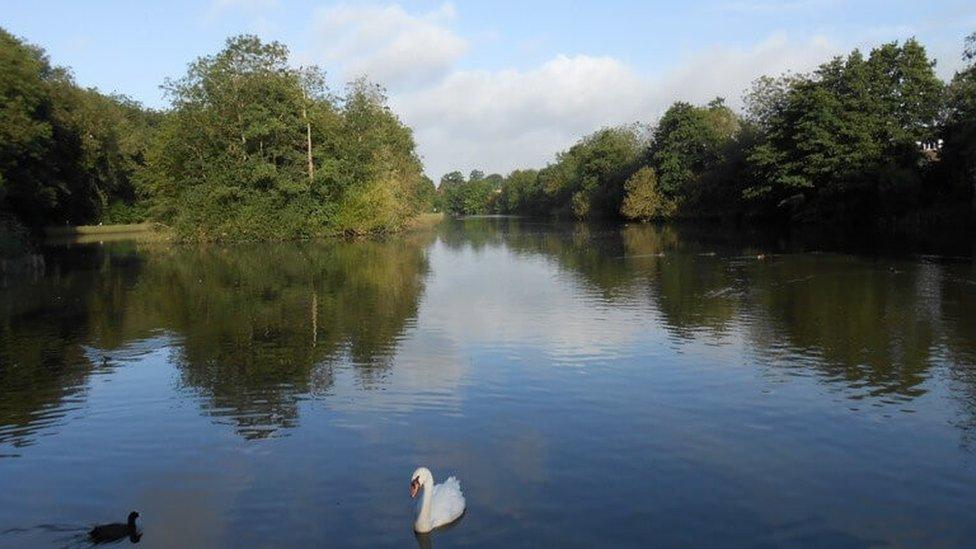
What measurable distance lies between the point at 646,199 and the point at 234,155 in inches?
1914

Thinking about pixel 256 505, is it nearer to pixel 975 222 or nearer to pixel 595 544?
pixel 595 544

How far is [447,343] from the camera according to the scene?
16297 millimetres

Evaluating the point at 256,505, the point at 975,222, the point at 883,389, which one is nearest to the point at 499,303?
the point at 883,389

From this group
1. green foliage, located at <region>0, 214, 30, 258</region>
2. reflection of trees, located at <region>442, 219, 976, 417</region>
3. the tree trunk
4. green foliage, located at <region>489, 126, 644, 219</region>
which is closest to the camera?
reflection of trees, located at <region>442, 219, 976, 417</region>

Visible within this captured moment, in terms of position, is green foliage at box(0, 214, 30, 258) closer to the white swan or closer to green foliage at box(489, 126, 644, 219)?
the white swan

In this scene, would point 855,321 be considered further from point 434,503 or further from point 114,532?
point 114,532

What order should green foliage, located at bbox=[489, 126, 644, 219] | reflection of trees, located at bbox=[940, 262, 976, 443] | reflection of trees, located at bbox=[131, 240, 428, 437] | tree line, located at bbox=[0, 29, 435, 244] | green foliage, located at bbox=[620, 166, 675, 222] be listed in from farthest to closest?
green foliage, located at bbox=[489, 126, 644, 219] → green foliage, located at bbox=[620, 166, 675, 222] → tree line, located at bbox=[0, 29, 435, 244] → reflection of trees, located at bbox=[131, 240, 428, 437] → reflection of trees, located at bbox=[940, 262, 976, 443]

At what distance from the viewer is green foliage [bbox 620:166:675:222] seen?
8775 cm

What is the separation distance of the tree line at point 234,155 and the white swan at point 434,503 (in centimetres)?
5070

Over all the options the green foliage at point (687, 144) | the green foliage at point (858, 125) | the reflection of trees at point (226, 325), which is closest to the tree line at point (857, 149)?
the green foliage at point (858, 125)

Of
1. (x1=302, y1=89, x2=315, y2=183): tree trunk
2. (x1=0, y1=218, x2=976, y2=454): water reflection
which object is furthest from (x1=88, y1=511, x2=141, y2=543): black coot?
(x1=302, y1=89, x2=315, y2=183): tree trunk

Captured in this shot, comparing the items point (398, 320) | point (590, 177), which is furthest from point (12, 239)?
point (590, 177)

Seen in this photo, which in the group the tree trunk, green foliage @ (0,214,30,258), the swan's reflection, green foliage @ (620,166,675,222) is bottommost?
the swan's reflection

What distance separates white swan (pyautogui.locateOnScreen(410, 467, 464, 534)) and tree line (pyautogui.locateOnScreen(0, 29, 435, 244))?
50.7 m
